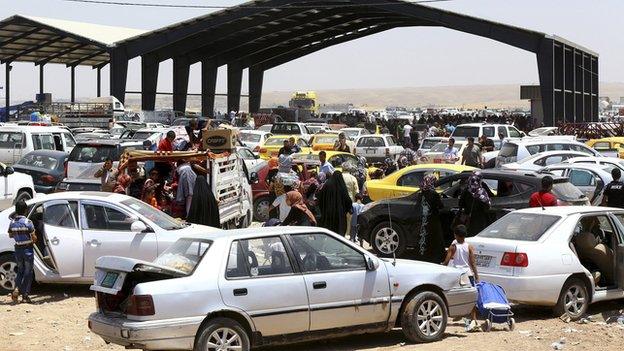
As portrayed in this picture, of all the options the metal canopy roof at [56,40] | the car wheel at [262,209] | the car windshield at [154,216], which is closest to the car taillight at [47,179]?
the car wheel at [262,209]

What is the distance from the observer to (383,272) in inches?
431

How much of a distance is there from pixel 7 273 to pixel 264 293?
18.6ft

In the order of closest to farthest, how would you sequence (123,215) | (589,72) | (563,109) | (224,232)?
(224,232) < (123,215) < (563,109) < (589,72)

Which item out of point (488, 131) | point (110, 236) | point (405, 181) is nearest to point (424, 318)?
point (110, 236)

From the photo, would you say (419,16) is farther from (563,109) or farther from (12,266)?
(12,266)

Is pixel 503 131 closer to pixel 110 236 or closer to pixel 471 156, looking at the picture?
pixel 471 156

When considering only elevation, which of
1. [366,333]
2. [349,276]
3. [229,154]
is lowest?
[366,333]

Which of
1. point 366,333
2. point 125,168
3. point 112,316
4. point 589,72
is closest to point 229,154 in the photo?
point 125,168

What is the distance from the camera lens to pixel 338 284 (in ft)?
34.8

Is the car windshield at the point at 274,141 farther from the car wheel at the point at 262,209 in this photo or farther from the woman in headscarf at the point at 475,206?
the woman in headscarf at the point at 475,206

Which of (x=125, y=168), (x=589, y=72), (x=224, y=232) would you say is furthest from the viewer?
(x=589, y=72)

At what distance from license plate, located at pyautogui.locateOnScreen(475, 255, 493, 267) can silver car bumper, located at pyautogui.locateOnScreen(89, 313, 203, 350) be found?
4.19 m

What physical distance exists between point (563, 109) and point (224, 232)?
47662 mm

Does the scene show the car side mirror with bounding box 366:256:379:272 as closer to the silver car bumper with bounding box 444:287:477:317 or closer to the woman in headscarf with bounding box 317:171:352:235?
the silver car bumper with bounding box 444:287:477:317
